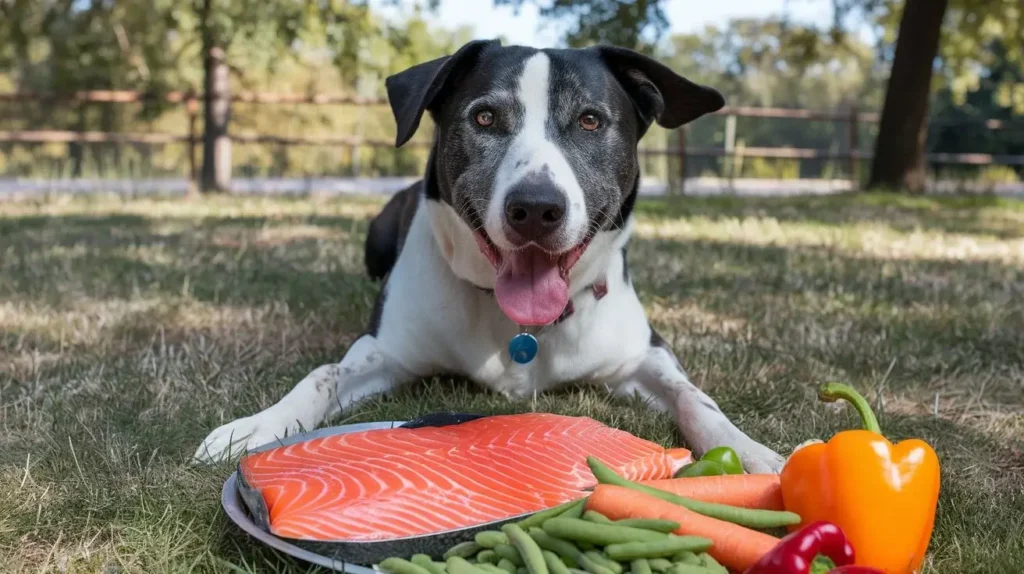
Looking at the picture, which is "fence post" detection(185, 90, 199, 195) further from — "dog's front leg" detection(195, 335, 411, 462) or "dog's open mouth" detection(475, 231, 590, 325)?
"dog's open mouth" detection(475, 231, 590, 325)

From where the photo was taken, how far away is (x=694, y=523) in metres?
1.75

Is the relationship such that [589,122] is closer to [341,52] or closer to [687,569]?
[687,569]

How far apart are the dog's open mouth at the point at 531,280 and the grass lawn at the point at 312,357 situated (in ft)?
1.17

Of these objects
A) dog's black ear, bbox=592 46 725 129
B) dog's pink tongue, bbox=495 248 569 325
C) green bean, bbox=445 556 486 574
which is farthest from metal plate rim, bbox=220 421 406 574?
dog's black ear, bbox=592 46 725 129

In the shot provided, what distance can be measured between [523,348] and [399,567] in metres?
1.42

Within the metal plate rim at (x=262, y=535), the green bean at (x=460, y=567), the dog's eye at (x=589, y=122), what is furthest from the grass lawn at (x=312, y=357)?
the dog's eye at (x=589, y=122)

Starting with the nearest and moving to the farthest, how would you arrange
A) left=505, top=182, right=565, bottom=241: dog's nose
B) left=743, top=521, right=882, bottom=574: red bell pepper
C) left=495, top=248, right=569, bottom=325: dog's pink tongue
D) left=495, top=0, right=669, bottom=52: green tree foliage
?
1. left=743, top=521, right=882, bottom=574: red bell pepper
2. left=505, top=182, right=565, bottom=241: dog's nose
3. left=495, top=248, right=569, bottom=325: dog's pink tongue
4. left=495, top=0, right=669, bottom=52: green tree foliage

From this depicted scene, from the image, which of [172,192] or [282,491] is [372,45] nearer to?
[172,192]

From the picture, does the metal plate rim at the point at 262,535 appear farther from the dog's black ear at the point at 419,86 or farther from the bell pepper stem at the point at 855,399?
the dog's black ear at the point at 419,86

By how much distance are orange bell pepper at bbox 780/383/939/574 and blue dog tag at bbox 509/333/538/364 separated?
1.22m

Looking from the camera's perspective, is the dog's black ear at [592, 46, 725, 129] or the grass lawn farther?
the dog's black ear at [592, 46, 725, 129]

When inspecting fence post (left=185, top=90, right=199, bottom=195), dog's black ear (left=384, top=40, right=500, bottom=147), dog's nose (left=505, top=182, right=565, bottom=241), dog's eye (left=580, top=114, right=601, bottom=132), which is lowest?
fence post (left=185, top=90, right=199, bottom=195)

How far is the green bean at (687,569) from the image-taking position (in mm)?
1567

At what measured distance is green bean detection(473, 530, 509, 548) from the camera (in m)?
1.71
